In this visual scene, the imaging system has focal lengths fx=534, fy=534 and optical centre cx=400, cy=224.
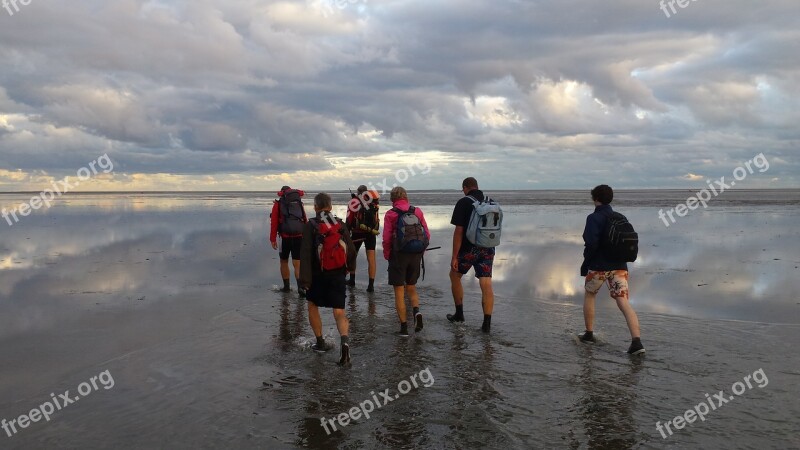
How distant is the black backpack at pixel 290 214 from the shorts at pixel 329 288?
179 inches

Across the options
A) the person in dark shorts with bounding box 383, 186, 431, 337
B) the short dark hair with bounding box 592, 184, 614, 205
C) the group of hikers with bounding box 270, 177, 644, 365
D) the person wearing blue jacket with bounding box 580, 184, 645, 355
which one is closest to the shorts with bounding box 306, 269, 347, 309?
the group of hikers with bounding box 270, 177, 644, 365

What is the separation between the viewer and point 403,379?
6488 millimetres

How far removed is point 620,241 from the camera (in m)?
7.57

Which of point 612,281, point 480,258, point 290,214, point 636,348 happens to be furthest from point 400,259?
point 290,214

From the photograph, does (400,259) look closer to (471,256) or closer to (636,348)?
(471,256)

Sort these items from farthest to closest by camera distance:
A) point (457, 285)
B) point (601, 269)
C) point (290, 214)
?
1. point (290, 214)
2. point (457, 285)
3. point (601, 269)

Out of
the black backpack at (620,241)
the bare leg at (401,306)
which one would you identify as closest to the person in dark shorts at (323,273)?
the bare leg at (401,306)

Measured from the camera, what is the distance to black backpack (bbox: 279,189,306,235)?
11742 millimetres

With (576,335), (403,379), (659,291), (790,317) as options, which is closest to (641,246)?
(659,291)

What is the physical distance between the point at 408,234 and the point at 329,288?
6.01 feet

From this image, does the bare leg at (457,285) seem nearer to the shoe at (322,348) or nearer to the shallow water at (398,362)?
the shallow water at (398,362)

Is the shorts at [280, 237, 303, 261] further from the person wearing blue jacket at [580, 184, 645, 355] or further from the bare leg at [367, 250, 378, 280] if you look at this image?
the person wearing blue jacket at [580, 184, 645, 355]

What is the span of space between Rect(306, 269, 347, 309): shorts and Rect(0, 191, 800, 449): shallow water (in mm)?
770

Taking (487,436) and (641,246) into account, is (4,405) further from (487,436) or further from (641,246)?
(641,246)
